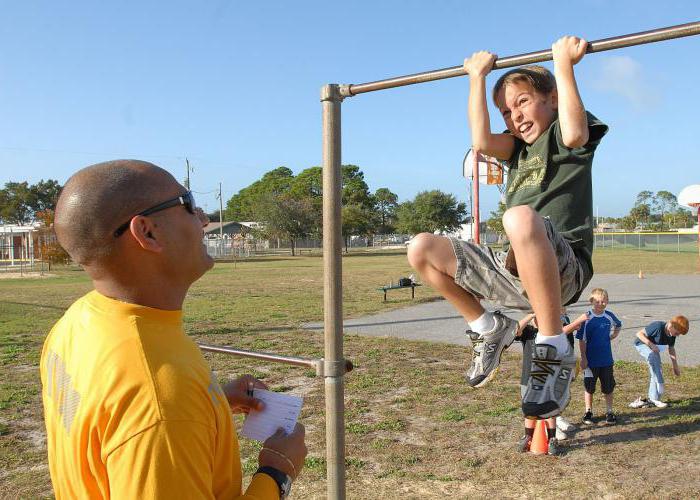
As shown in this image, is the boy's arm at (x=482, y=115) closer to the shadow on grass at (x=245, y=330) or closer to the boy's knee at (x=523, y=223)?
the boy's knee at (x=523, y=223)

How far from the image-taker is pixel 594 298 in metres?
6.27

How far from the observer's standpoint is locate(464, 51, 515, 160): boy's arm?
2.13 metres

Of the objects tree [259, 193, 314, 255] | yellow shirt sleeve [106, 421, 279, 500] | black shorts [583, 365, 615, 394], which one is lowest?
black shorts [583, 365, 615, 394]

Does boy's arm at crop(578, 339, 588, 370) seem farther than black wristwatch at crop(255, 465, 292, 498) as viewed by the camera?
Yes

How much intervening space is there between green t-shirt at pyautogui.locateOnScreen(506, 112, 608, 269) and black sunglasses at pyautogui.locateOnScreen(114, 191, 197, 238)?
1255 mm

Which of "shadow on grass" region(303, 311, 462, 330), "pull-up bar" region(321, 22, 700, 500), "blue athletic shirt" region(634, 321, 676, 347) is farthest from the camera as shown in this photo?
"shadow on grass" region(303, 311, 462, 330)

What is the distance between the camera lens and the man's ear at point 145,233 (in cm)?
153

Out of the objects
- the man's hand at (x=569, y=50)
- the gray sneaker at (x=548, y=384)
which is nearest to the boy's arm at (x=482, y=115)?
the man's hand at (x=569, y=50)

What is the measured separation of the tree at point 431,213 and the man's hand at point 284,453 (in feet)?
132

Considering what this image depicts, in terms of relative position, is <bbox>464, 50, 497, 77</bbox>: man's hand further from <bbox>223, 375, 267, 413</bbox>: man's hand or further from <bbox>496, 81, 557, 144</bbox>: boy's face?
<bbox>223, 375, 267, 413</bbox>: man's hand

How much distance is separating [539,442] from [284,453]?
4.11 metres

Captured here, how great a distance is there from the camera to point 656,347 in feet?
21.2

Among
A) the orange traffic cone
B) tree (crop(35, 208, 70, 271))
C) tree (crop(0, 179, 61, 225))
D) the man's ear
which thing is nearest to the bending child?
the orange traffic cone

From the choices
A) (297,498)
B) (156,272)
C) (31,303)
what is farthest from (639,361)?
(31,303)
